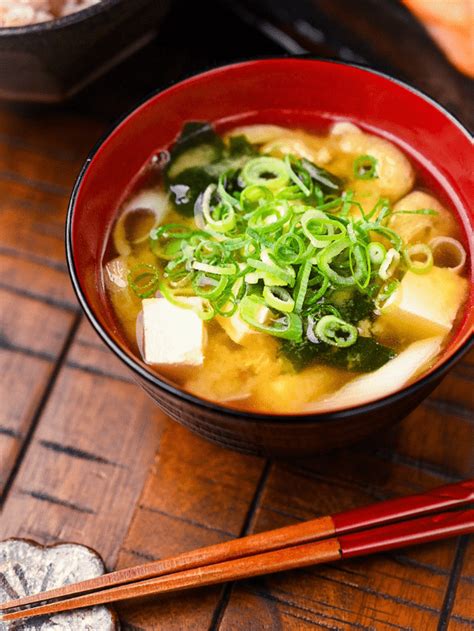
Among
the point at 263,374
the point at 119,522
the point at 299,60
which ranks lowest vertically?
the point at 119,522

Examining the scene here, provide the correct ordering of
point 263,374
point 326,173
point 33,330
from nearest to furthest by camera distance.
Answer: point 263,374
point 326,173
point 33,330

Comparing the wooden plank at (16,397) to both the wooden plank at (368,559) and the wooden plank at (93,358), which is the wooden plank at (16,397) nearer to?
the wooden plank at (93,358)

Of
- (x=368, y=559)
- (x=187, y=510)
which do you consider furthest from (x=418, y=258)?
(x=187, y=510)

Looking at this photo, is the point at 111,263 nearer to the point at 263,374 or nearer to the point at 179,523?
the point at 263,374

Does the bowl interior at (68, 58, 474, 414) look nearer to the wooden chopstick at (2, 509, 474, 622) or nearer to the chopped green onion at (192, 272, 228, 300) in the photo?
the chopped green onion at (192, 272, 228, 300)

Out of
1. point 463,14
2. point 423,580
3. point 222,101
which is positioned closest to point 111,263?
point 222,101

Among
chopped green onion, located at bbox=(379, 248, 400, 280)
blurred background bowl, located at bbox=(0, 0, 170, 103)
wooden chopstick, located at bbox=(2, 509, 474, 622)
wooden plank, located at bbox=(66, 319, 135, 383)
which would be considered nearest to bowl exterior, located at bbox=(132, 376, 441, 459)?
wooden chopstick, located at bbox=(2, 509, 474, 622)

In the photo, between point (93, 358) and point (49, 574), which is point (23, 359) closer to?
point (93, 358)
